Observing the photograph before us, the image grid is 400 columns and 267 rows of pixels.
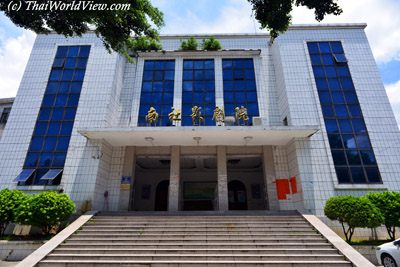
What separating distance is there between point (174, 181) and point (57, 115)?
7.78 meters

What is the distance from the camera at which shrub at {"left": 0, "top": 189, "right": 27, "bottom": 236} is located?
9.16 meters

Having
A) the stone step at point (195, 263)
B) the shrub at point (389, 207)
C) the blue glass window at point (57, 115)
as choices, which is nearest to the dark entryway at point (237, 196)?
the shrub at point (389, 207)

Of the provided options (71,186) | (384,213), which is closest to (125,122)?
(71,186)

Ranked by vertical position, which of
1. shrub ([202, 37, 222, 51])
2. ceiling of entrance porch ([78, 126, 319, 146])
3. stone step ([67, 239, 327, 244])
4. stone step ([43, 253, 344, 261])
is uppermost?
shrub ([202, 37, 222, 51])

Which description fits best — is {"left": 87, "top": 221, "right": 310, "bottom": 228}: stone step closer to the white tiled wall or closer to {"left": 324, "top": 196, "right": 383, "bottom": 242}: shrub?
{"left": 324, "top": 196, "right": 383, "bottom": 242}: shrub

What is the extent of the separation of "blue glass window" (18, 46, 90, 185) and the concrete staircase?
4.69 m

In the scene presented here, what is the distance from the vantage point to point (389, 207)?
29.2ft

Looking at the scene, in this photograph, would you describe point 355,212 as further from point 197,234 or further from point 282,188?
point 197,234

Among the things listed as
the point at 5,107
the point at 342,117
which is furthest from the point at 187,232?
the point at 5,107

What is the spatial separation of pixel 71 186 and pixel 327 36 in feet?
57.5

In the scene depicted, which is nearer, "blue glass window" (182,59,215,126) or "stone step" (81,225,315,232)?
"stone step" (81,225,315,232)

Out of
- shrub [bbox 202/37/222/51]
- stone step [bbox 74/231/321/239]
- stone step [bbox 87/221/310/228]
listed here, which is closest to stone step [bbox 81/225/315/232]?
stone step [bbox 87/221/310/228]

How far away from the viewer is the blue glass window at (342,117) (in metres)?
11.5

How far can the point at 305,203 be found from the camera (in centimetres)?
1054
